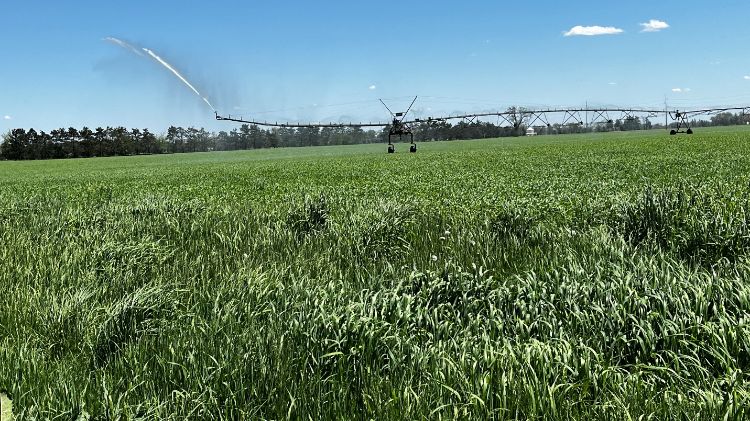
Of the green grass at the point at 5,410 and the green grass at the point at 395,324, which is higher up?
the green grass at the point at 5,410

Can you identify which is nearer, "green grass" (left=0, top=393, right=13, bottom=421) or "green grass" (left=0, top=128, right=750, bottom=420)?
"green grass" (left=0, top=393, right=13, bottom=421)

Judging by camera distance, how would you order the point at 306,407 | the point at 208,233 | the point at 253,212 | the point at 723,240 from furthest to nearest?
the point at 253,212
the point at 208,233
the point at 723,240
the point at 306,407

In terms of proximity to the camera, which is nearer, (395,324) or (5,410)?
(5,410)

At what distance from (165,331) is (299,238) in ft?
15.9

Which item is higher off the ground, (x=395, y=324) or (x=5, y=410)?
(x=5, y=410)

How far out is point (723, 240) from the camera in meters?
7.40

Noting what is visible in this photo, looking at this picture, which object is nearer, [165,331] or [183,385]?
[183,385]

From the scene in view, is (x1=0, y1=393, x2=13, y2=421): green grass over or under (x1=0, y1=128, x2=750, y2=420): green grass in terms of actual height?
Result: over

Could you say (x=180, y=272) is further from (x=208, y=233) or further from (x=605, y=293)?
(x=605, y=293)

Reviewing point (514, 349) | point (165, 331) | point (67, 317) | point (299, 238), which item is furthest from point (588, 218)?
point (67, 317)

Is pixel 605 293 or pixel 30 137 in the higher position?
pixel 30 137

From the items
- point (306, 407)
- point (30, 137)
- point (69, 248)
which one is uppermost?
point (30, 137)

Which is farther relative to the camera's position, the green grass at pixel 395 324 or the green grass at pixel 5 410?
the green grass at pixel 395 324

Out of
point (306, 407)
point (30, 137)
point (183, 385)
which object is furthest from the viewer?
point (30, 137)
